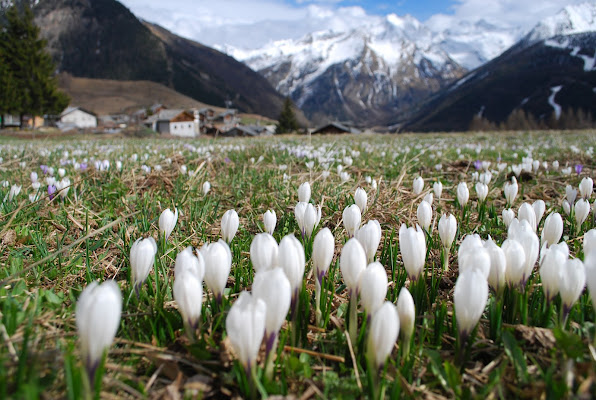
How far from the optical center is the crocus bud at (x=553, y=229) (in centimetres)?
178

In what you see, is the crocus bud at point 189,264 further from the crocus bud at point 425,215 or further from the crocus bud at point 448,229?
the crocus bud at point 425,215

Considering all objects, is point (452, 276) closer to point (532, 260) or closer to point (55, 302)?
point (532, 260)

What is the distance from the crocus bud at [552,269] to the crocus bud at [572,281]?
0.09 feet

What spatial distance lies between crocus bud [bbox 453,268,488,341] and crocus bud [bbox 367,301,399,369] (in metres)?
0.24

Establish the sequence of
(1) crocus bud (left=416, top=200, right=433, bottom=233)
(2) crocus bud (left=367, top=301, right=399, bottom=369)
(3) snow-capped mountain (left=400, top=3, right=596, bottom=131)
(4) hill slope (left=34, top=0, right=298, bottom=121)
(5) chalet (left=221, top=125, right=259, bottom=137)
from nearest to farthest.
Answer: (2) crocus bud (left=367, top=301, right=399, bottom=369)
(1) crocus bud (left=416, top=200, right=433, bottom=233)
(5) chalet (left=221, top=125, right=259, bottom=137)
(3) snow-capped mountain (left=400, top=3, right=596, bottom=131)
(4) hill slope (left=34, top=0, right=298, bottom=121)

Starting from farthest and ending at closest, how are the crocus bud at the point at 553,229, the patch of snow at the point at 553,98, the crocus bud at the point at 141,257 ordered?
the patch of snow at the point at 553,98, the crocus bud at the point at 553,229, the crocus bud at the point at 141,257

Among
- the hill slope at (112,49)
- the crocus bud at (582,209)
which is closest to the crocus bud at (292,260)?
the crocus bud at (582,209)

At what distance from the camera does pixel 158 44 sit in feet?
572

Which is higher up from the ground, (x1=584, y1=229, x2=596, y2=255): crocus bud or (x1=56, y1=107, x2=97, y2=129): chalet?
(x1=56, y1=107, x2=97, y2=129): chalet

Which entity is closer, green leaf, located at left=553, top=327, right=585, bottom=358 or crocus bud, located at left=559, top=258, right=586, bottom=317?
green leaf, located at left=553, top=327, right=585, bottom=358

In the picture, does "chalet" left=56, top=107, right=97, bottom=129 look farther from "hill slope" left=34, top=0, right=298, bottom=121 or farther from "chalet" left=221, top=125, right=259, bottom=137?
"hill slope" left=34, top=0, right=298, bottom=121

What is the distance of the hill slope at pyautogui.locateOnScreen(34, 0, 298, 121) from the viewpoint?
6363 inches

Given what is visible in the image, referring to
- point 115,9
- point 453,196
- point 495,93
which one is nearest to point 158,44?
point 115,9

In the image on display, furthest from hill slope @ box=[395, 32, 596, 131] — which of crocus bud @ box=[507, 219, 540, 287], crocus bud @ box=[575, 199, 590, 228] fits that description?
crocus bud @ box=[507, 219, 540, 287]
